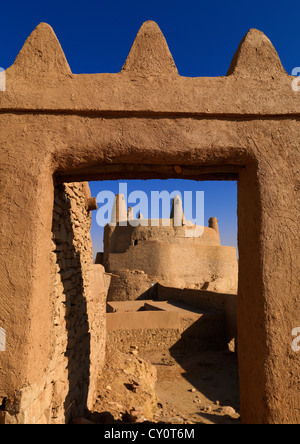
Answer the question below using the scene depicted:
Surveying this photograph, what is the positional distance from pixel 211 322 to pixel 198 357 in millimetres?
1837

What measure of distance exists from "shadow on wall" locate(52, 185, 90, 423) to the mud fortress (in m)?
0.50

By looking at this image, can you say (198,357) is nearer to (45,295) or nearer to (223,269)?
(45,295)

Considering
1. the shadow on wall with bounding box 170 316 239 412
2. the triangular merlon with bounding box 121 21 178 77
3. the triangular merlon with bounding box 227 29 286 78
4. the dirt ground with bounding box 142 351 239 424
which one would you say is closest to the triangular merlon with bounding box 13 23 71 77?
the triangular merlon with bounding box 121 21 178 77

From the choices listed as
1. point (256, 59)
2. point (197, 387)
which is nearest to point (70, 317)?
point (256, 59)

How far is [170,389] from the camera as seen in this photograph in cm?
807

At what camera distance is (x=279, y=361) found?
2328 millimetres

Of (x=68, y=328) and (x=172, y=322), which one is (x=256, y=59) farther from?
(x=172, y=322)

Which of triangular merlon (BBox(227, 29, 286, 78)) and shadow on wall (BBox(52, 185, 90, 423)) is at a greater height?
triangular merlon (BBox(227, 29, 286, 78))

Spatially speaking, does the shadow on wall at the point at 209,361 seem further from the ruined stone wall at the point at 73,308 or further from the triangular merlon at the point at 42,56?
the triangular merlon at the point at 42,56

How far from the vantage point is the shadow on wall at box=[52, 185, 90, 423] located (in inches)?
130

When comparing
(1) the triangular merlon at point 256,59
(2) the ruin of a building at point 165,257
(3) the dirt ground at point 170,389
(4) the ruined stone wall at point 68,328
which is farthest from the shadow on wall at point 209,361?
(1) the triangular merlon at point 256,59

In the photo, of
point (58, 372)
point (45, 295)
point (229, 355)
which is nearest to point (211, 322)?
point (229, 355)

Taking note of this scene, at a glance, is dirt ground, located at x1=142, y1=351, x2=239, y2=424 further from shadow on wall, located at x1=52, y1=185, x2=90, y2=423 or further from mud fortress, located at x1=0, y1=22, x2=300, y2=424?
mud fortress, located at x1=0, y1=22, x2=300, y2=424

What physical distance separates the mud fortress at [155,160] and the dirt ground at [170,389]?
87.0 inches
